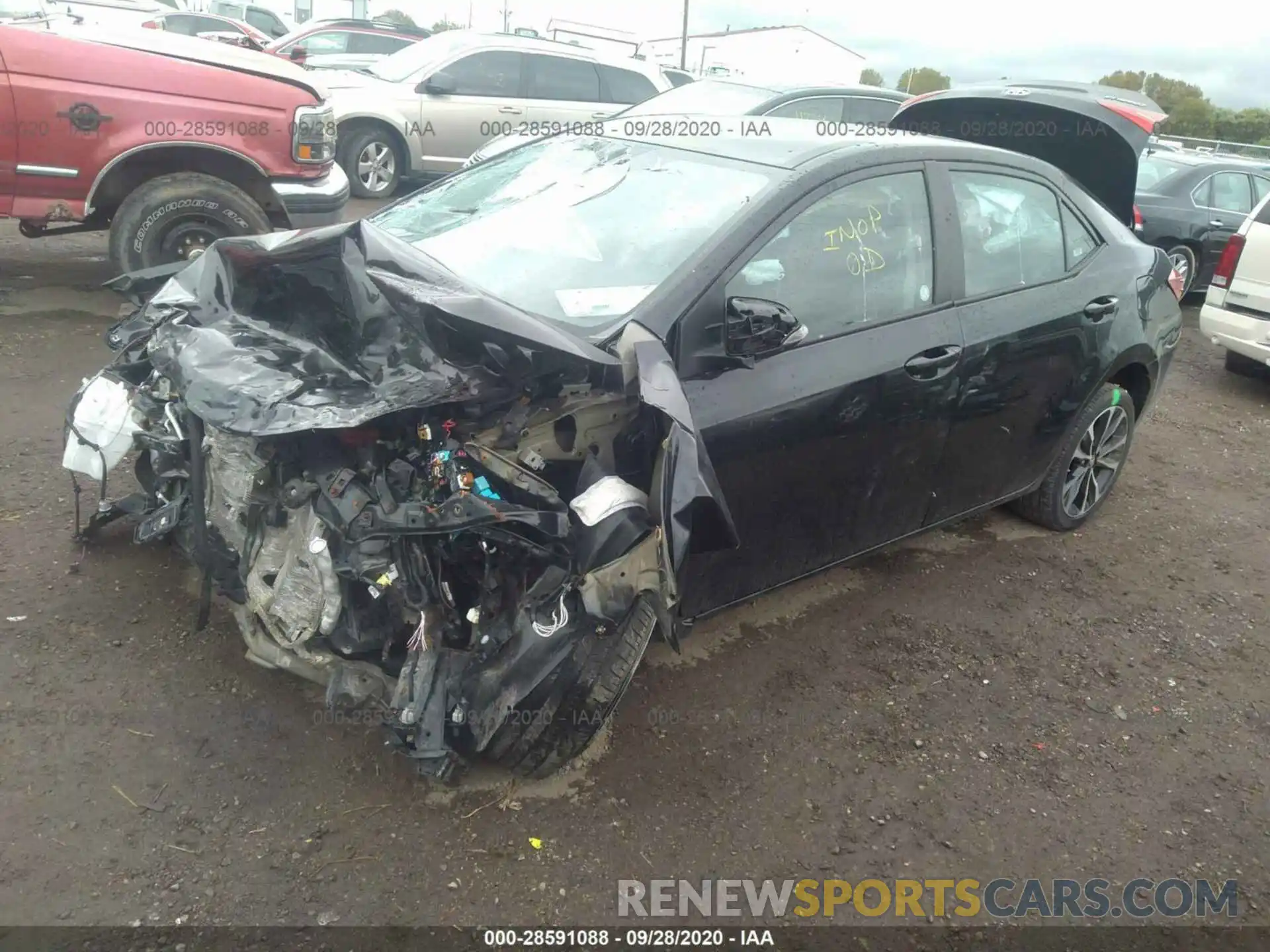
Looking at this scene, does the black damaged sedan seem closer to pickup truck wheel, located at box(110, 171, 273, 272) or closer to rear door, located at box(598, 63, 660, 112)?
pickup truck wheel, located at box(110, 171, 273, 272)

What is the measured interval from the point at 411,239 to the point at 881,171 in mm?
1700

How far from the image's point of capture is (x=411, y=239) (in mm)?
3342

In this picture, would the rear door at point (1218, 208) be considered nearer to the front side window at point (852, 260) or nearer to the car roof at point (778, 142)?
the car roof at point (778, 142)

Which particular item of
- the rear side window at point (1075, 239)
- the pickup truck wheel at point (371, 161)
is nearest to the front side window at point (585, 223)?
the rear side window at point (1075, 239)

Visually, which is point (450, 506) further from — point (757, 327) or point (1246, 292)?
point (1246, 292)

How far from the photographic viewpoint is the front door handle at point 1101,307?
391 centimetres

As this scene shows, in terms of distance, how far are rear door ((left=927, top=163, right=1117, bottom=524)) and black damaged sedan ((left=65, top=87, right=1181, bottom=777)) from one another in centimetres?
A: 2

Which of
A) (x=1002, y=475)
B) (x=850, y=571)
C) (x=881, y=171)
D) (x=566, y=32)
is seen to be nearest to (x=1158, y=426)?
(x=1002, y=475)

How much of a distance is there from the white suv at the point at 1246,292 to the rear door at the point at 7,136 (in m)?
7.99

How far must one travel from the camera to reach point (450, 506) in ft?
7.62

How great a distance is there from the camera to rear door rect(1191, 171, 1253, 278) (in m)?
9.52

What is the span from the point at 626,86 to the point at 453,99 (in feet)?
7.30

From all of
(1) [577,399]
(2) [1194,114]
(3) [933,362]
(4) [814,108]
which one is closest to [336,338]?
(1) [577,399]

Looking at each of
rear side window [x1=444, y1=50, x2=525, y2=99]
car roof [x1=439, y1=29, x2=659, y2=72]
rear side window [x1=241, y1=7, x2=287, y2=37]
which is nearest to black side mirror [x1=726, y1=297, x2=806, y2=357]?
rear side window [x1=444, y1=50, x2=525, y2=99]
